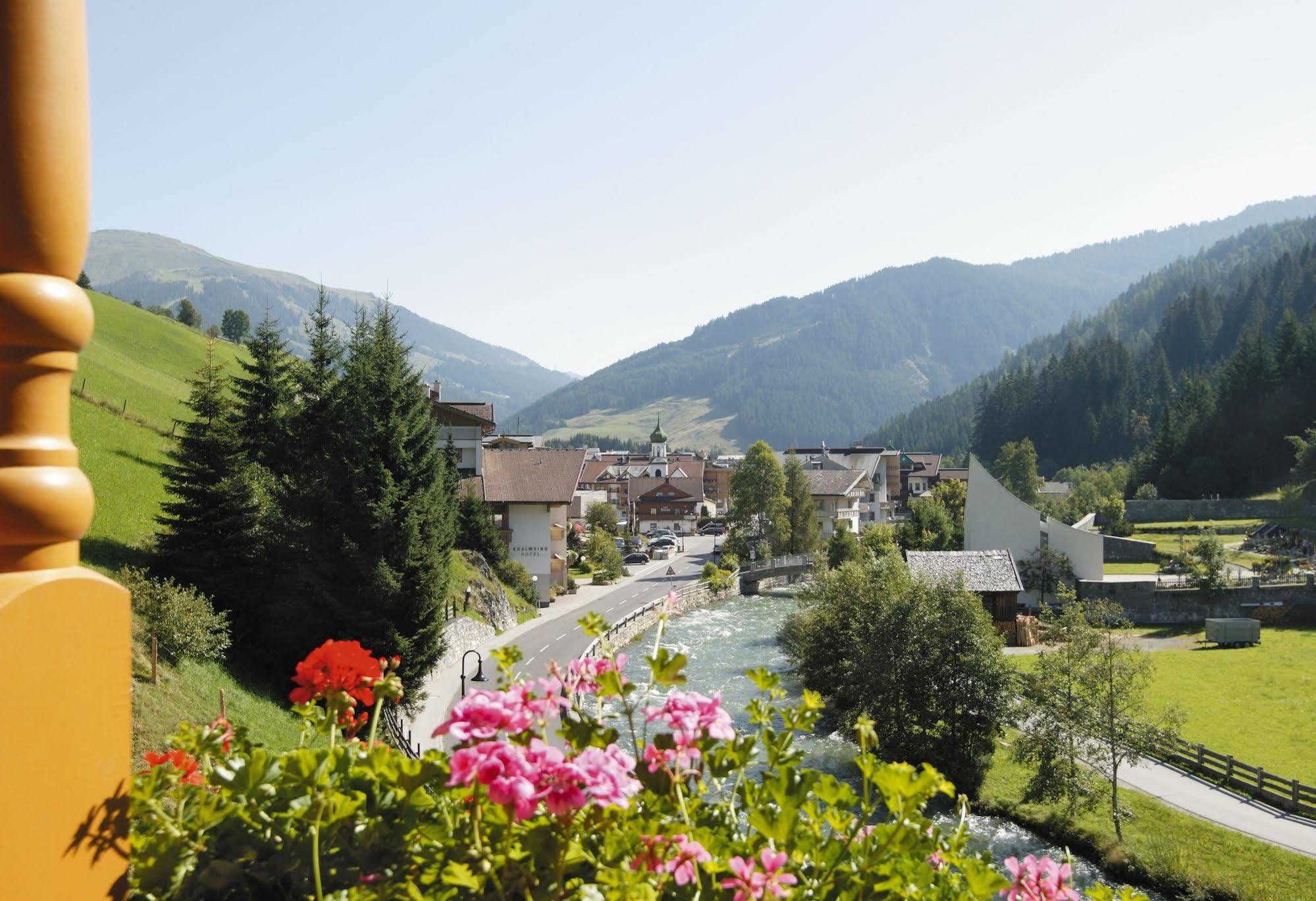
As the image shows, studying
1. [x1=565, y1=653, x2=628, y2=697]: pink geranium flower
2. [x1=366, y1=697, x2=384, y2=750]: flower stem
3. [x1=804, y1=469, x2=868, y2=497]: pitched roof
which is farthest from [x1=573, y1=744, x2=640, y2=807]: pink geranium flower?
[x1=804, y1=469, x2=868, y2=497]: pitched roof

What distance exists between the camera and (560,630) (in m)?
33.8

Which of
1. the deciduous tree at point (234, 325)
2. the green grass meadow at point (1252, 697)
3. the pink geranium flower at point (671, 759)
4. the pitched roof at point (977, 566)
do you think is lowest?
the green grass meadow at point (1252, 697)

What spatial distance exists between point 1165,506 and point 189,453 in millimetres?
78597

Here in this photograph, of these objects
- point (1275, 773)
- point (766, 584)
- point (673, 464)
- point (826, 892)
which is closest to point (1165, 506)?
point (766, 584)

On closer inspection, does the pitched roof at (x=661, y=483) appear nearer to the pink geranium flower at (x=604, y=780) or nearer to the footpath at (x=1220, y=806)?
the footpath at (x=1220, y=806)

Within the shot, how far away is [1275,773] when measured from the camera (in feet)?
71.7

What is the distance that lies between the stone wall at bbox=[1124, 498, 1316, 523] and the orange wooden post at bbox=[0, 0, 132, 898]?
80621 mm

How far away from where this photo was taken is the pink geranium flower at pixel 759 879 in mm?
1722

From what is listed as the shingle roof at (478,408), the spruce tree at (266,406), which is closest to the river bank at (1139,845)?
the spruce tree at (266,406)

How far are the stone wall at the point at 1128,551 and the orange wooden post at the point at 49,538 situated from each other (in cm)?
6400

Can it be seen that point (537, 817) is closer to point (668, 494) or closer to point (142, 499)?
point (142, 499)

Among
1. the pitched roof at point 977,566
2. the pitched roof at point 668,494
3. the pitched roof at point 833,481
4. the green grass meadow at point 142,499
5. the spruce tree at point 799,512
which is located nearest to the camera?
the green grass meadow at point 142,499

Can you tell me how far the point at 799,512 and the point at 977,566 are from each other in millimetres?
25037

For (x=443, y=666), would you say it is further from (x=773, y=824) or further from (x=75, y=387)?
(x=773, y=824)
